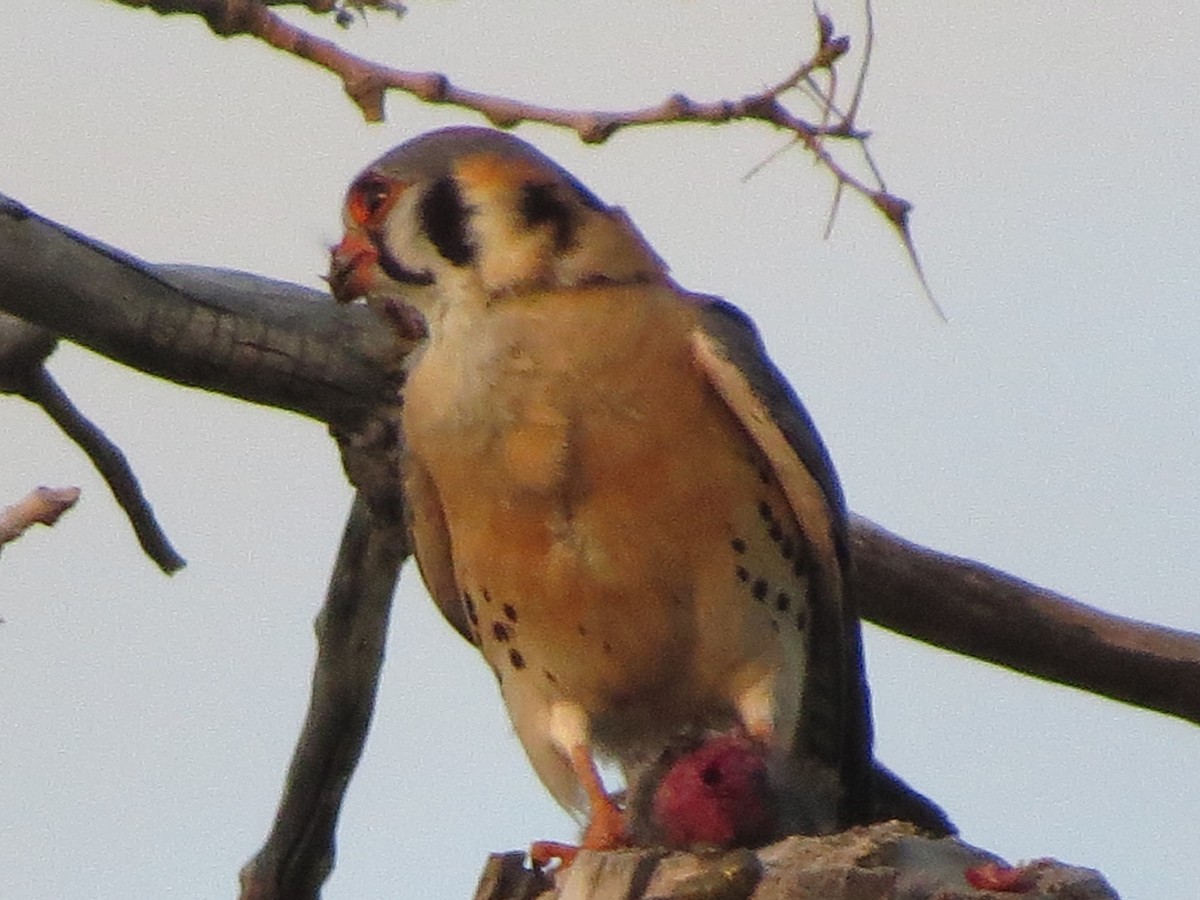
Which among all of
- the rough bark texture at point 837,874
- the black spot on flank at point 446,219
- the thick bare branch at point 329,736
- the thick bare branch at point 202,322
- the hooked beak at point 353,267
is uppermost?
the black spot on flank at point 446,219

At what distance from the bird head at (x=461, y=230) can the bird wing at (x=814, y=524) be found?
0.77 feet

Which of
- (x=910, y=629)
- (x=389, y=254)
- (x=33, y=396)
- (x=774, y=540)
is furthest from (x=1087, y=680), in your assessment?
(x=33, y=396)

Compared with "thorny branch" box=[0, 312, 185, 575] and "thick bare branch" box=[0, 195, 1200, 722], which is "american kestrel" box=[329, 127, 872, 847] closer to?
"thick bare branch" box=[0, 195, 1200, 722]

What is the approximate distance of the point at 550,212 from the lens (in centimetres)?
433

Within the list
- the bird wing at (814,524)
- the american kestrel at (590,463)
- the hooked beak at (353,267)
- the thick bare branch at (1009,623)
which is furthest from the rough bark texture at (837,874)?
the thick bare branch at (1009,623)

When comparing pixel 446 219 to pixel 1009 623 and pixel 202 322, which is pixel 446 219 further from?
pixel 1009 623

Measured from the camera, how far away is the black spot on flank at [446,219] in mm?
4266

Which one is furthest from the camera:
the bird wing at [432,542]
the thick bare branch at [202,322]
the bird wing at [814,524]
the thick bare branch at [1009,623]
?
the thick bare branch at [1009,623]

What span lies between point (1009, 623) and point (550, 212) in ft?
4.50

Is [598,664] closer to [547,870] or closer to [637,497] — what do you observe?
[637,497]

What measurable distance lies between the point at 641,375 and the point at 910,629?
1.13 m

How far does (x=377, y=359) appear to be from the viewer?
460 cm

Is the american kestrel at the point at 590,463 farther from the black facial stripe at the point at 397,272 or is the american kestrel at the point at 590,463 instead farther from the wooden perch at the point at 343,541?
the wooden perch at the point at 343,541

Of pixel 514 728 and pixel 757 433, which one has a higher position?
pixel 757 433
